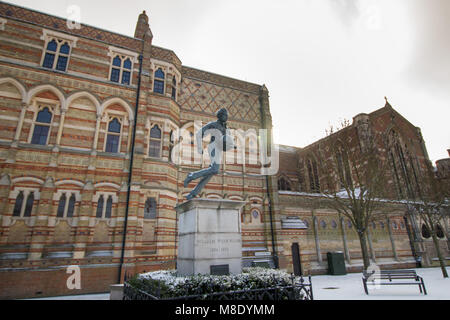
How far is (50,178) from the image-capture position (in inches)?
491

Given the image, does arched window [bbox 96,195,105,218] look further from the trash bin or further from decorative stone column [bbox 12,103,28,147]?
the trash bin

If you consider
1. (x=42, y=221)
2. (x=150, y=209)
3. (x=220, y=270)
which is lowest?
(x=220, y=270)

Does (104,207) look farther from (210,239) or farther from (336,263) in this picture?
(336,263)

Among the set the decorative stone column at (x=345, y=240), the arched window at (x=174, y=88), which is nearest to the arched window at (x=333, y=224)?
the decorative stone column at (x=345, y=240)

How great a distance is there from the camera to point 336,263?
56.3ft

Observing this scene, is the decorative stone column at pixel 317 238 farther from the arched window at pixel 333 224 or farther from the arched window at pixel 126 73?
the arched window at pixel 126 73

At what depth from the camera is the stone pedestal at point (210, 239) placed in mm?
6293

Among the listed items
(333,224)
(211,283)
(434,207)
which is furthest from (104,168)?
(434,207)

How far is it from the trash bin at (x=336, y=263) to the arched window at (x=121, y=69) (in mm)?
18794

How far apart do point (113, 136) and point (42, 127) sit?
12.1 feet

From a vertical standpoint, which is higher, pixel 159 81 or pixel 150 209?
pixel 159 81

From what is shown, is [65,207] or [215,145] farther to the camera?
[65,207]
